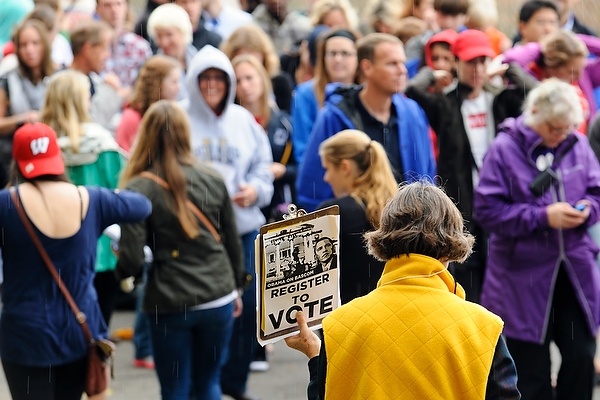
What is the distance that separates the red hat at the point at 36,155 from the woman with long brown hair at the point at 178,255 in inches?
27.4

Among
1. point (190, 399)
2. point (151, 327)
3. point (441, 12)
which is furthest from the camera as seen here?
point (441, 12)

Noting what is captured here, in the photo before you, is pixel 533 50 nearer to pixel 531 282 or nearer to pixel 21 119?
pixel 531 282

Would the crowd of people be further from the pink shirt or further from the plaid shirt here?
the plaid shirt

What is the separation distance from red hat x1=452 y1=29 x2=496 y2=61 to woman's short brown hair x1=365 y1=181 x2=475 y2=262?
4576mm

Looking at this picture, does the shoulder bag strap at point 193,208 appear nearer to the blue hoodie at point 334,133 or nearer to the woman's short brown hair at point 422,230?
the blue hoodie at point 334,133

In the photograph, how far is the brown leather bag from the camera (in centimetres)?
543

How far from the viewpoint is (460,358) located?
331 centimetres

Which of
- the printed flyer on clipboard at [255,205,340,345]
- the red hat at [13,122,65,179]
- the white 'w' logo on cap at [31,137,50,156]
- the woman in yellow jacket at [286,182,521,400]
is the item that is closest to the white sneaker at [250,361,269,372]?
the red hat at [13,122,65,179]

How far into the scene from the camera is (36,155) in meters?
5.48

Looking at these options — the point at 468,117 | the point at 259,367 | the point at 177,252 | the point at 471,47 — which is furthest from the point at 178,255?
the point at 471,47

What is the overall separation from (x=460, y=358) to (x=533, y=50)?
5735 mm

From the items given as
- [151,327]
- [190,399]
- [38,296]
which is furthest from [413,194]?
[190,399]

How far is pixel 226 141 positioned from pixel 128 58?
310 centimetres

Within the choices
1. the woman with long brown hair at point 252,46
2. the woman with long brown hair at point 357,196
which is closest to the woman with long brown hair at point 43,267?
the woman with long brown hair at point 357,196
